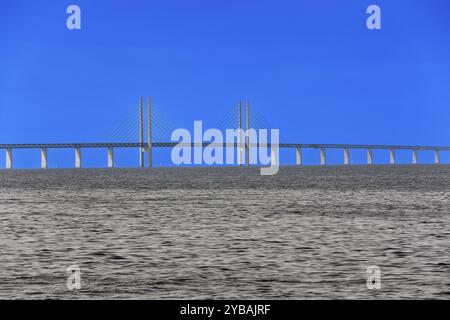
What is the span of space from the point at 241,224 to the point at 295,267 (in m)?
12.0

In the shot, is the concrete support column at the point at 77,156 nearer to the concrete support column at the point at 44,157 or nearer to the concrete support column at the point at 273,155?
the concrete support column at the point at 44,157

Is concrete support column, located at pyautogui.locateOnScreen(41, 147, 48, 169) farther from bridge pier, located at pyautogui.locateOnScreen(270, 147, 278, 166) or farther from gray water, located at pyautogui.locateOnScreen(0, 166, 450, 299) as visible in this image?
gray water, located at pyautogui.locateOnScreen(0, 166, 450, 299)

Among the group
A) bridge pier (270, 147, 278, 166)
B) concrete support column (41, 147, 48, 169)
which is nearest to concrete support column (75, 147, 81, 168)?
Result: concrete support column (41, 147, 48, 169)

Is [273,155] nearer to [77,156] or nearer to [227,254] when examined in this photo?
[77,156]

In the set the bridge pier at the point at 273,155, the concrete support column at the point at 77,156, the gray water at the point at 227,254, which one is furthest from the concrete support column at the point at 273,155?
the gray water at the point at 227,254

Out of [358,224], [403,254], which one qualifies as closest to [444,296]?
[403,254]

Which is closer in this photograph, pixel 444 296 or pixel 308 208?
pixel 444 296

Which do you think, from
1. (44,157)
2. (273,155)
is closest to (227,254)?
(273,155)

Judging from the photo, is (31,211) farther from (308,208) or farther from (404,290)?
(404,290)

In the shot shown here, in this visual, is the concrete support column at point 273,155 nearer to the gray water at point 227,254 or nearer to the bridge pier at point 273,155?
the bridge pier at point 273,155

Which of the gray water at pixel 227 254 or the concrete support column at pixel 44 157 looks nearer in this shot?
the gray water at pixel 227 254

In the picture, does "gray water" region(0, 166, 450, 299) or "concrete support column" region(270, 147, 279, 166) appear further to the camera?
"concrete support column" region(270, 147, 279, 166)

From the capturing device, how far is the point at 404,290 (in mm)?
14695

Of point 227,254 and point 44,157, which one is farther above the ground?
point 227,254
